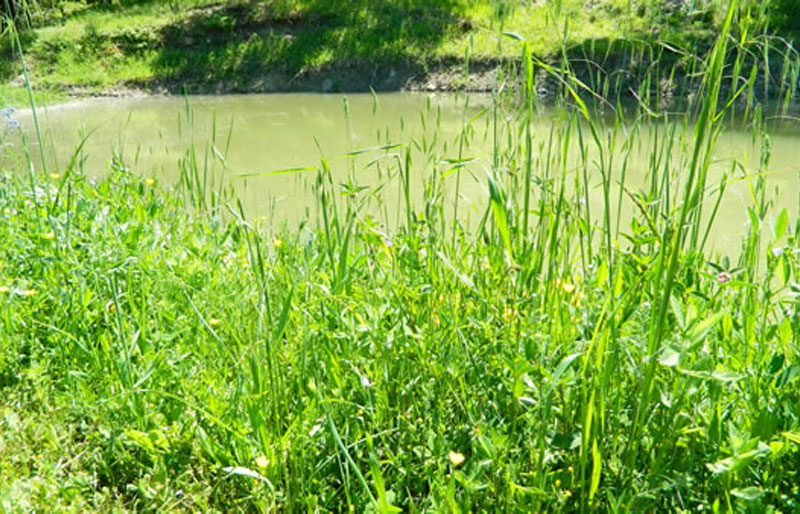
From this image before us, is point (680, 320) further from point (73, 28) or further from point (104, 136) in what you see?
point (73, 28)

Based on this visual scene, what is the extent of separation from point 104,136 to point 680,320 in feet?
29.3

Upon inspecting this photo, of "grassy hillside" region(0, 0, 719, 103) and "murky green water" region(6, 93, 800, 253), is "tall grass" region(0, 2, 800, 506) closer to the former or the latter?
"murky green water" region(6, 93, 800, 253)

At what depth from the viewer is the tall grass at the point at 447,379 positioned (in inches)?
Result: 56.6

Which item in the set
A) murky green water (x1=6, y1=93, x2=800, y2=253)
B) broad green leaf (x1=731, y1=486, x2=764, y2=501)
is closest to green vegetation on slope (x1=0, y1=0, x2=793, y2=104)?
murky green water (x1=6, y1=93, x2=800, y2=253)

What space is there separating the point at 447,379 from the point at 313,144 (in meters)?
6.80

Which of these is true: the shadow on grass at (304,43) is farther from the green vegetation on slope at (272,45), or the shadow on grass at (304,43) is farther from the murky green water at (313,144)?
the murky green water at (313,144)

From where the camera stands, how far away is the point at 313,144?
834 cm

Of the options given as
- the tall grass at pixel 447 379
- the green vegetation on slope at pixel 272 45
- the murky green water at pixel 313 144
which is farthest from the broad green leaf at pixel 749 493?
the green vegetation on slope at pixel 272 45

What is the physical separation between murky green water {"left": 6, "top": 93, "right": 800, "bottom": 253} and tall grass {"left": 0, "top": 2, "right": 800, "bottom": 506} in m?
1.86

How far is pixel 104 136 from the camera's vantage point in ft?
29.8

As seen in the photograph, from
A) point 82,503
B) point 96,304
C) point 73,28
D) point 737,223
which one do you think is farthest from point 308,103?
point 82,503

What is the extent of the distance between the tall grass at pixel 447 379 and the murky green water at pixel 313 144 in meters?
1.86

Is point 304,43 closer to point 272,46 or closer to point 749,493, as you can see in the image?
point 272,46

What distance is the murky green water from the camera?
5.38 m
